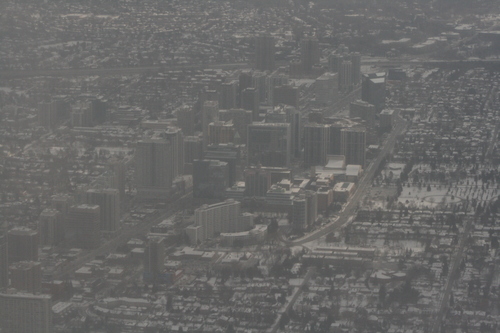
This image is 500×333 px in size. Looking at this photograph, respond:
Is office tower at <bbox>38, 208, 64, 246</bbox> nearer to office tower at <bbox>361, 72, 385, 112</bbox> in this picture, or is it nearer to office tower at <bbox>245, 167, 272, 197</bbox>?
office tower at <bbox>245, 167, 272, 197</bbox>

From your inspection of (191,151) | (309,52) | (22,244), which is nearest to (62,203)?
(22,244)

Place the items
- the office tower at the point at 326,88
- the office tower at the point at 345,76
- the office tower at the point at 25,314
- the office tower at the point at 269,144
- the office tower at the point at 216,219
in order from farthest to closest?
the office tower at the point at 345,76
the office tower at the point at 326,88
the office tower at the point at 269,144
the office tower at the point at 216,219
the office tower at the point at 25,314

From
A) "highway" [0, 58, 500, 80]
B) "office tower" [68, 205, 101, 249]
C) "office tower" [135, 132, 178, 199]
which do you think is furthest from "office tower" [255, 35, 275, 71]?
"office tower" [68, 205, 101, 249]

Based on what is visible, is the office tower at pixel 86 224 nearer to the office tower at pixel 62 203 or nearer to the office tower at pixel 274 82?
the office tower at pixel 62 203

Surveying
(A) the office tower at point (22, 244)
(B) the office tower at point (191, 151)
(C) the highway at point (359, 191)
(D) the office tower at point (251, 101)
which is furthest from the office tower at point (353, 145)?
(A) the office tower at point (22, 244)

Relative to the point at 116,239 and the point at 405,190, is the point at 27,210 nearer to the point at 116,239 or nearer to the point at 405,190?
the point at 116,239

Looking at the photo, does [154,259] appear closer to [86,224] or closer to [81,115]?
[86,224]

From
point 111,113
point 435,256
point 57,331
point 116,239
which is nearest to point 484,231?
point 435,256
